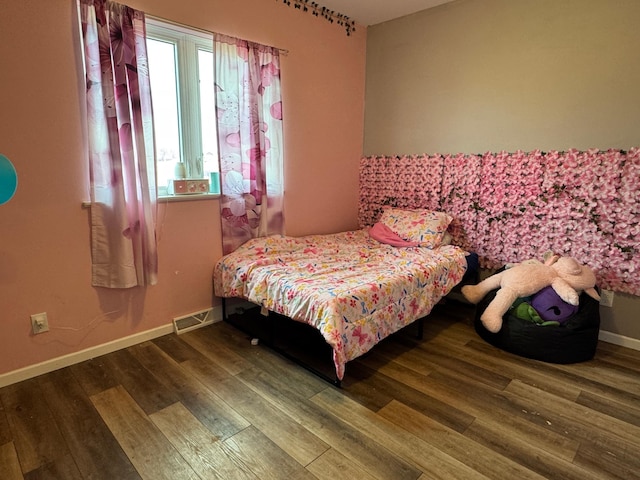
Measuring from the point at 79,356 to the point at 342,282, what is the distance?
1.63 meters

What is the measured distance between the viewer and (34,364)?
6.69 feet

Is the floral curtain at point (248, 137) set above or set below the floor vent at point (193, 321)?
above

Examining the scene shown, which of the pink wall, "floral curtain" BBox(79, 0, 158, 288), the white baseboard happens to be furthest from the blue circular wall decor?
the white baseboard

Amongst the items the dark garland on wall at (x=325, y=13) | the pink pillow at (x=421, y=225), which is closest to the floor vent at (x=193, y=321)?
the pink pillow at (x=421, y=225)

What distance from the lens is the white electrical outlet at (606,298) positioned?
98.0 inches

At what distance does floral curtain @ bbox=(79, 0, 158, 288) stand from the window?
0.16 m

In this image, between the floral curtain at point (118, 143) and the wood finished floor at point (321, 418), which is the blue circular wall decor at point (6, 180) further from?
the wood finished floor at point (321, 418)

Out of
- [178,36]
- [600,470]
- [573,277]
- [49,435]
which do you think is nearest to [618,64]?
[573,277]

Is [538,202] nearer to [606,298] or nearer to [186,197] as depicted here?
[606,298]

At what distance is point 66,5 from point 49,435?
6.98ft

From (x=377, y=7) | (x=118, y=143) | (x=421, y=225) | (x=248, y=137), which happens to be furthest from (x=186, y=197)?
(x=377, y=7)

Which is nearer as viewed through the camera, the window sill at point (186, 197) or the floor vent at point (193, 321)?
the window sill at point (186, 197)

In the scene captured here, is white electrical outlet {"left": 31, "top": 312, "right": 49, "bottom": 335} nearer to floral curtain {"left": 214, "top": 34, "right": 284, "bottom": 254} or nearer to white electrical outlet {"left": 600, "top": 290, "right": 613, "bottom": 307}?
floral curtain {"left": 214, "top": 34, "right": 284, "bottom": 254}

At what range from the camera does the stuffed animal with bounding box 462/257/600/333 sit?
2.32 metres
